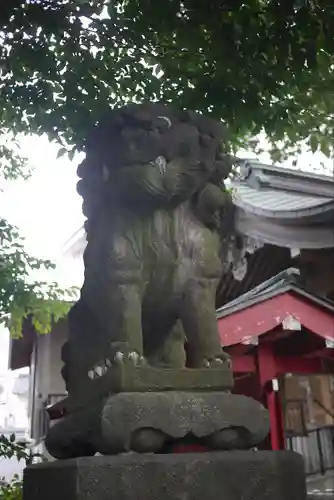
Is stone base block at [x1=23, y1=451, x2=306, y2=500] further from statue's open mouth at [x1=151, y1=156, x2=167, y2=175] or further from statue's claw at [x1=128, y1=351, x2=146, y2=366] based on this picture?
statue's open mouth at [x1=151, y1=156, x2=167, y2=175]

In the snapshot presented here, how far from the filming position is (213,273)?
2.77m

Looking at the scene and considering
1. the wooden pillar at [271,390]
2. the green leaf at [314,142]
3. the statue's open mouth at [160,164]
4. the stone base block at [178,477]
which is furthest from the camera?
the wooden pillar at [271,390]

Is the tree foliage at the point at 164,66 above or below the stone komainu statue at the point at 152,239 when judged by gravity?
above

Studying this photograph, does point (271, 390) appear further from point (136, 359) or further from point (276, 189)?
point (276, 189)

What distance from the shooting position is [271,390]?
18.8 ft

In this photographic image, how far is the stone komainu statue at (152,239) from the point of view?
2604mm

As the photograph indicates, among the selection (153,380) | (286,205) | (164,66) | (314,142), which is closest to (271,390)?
(314,142)

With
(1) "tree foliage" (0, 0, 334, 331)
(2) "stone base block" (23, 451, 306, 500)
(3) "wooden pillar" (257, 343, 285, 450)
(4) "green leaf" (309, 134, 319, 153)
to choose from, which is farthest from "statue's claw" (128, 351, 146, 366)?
(3) "wooden pillar" (257, 343, 285, 450)

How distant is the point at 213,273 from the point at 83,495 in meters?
1.19

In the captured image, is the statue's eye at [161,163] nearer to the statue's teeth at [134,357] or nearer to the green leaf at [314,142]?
the statue's teeth at [134,357]

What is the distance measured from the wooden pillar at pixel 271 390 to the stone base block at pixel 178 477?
317 cm

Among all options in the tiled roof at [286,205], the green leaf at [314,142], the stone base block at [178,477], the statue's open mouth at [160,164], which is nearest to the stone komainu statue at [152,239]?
the statue's open mouth at [160,164]

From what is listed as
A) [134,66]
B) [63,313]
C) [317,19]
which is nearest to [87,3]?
[134,66]

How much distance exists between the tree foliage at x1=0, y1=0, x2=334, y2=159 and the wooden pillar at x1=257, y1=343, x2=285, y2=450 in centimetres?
223
